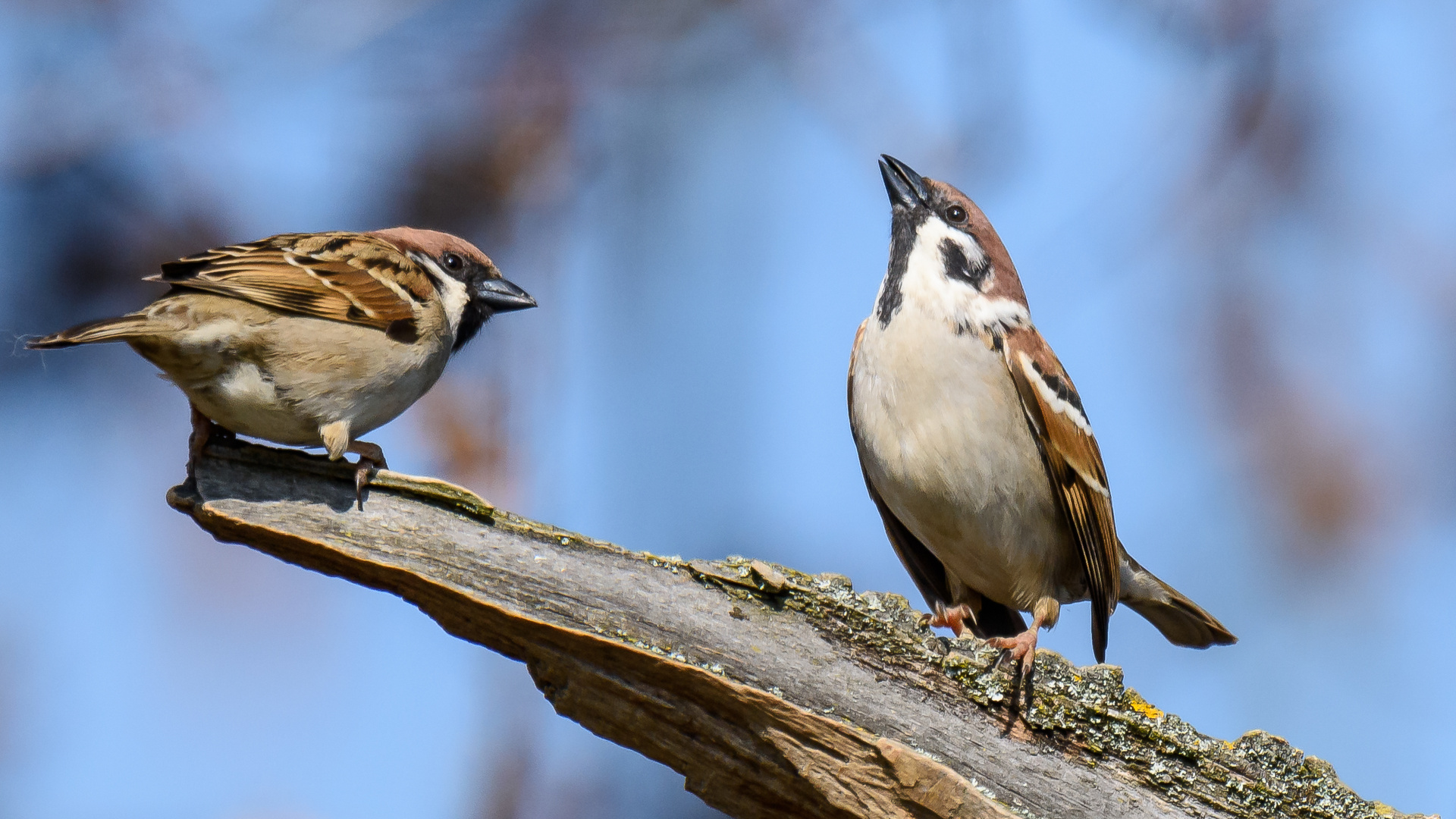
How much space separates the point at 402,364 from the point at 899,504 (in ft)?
5.79

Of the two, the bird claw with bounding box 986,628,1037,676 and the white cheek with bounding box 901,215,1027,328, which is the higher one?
the white cheek with bounding box 901,215,1027,328

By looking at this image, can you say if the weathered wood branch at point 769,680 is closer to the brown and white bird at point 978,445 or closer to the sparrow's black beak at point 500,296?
the brown and white bird at point 978,445

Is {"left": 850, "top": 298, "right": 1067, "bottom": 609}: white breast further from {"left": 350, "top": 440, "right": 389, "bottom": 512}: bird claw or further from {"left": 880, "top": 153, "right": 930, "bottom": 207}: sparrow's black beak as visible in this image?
{"left": 350, "top": 440, "right": 389, "bottom": 512}: bird claw

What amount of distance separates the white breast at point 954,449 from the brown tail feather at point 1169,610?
0.52 meters

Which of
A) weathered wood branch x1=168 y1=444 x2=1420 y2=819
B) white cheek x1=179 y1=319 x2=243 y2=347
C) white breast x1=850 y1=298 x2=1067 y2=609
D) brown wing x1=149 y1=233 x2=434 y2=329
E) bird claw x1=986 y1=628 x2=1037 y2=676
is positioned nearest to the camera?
weathered wood branch x1=168 y1=444 x2=1420 y2=819

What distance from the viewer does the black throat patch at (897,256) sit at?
14.4 ft

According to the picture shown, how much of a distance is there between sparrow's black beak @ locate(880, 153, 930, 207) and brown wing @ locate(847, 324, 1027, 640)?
605 millimetres

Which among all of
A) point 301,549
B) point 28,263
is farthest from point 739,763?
point 28,263

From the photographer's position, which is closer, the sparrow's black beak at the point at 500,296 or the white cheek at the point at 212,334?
the white cheek at the point at 212,334

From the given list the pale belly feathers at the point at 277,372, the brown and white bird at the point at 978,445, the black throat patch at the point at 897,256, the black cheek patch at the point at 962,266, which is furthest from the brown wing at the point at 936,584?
the pale belly feathers at the point at 277,372

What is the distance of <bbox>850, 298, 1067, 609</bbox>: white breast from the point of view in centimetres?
402

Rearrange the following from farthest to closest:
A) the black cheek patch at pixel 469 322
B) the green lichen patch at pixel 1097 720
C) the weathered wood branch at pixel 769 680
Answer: the black cheek patch at pixel 469 322 < the green lichen patch at pixel 1097 720 < the weathered wood branch at pixel 769 680

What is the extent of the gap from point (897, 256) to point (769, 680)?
2377mm

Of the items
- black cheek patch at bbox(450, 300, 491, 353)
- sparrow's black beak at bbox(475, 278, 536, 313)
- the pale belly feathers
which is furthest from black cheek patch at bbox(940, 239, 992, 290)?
the pale belly feathers
